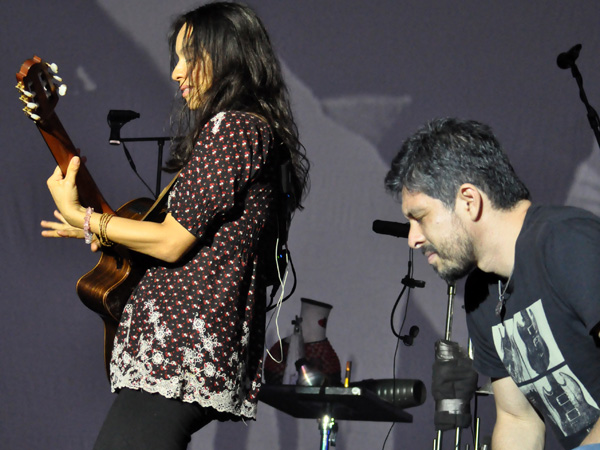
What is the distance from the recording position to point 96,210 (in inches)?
82.4

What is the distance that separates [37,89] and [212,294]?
0.74 metres

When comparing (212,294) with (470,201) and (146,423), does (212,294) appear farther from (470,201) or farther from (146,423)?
(470,201)

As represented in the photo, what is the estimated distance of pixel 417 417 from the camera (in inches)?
159

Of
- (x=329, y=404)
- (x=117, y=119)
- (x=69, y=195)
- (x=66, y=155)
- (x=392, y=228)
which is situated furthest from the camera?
(x=117, y=119)

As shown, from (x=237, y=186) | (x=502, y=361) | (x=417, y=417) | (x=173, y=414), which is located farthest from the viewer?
(x=417, y=417)

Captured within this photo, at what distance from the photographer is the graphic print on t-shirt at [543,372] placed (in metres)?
1.76

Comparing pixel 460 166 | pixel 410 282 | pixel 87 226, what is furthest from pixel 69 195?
pixel 410 282

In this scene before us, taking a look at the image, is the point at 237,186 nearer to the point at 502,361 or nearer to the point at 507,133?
the point at 502,361

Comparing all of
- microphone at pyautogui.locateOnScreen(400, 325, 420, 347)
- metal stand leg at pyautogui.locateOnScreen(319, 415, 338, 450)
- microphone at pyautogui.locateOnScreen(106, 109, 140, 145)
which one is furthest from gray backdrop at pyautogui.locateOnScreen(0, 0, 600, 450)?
metal stand leg at pyautogui.locateOnScreen(319, 415, 338, 450)

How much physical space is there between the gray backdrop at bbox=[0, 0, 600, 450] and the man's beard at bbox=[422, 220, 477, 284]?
2.25 m

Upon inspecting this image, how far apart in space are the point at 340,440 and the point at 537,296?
253 cm

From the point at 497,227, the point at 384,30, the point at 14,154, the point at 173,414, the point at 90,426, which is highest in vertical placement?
the point at 384,30

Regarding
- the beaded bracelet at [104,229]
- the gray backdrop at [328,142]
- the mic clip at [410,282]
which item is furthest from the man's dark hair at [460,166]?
the gray backdrop at [328,142]

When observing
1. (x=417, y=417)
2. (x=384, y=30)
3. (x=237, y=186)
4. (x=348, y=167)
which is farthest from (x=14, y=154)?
(x=237, y=186)
